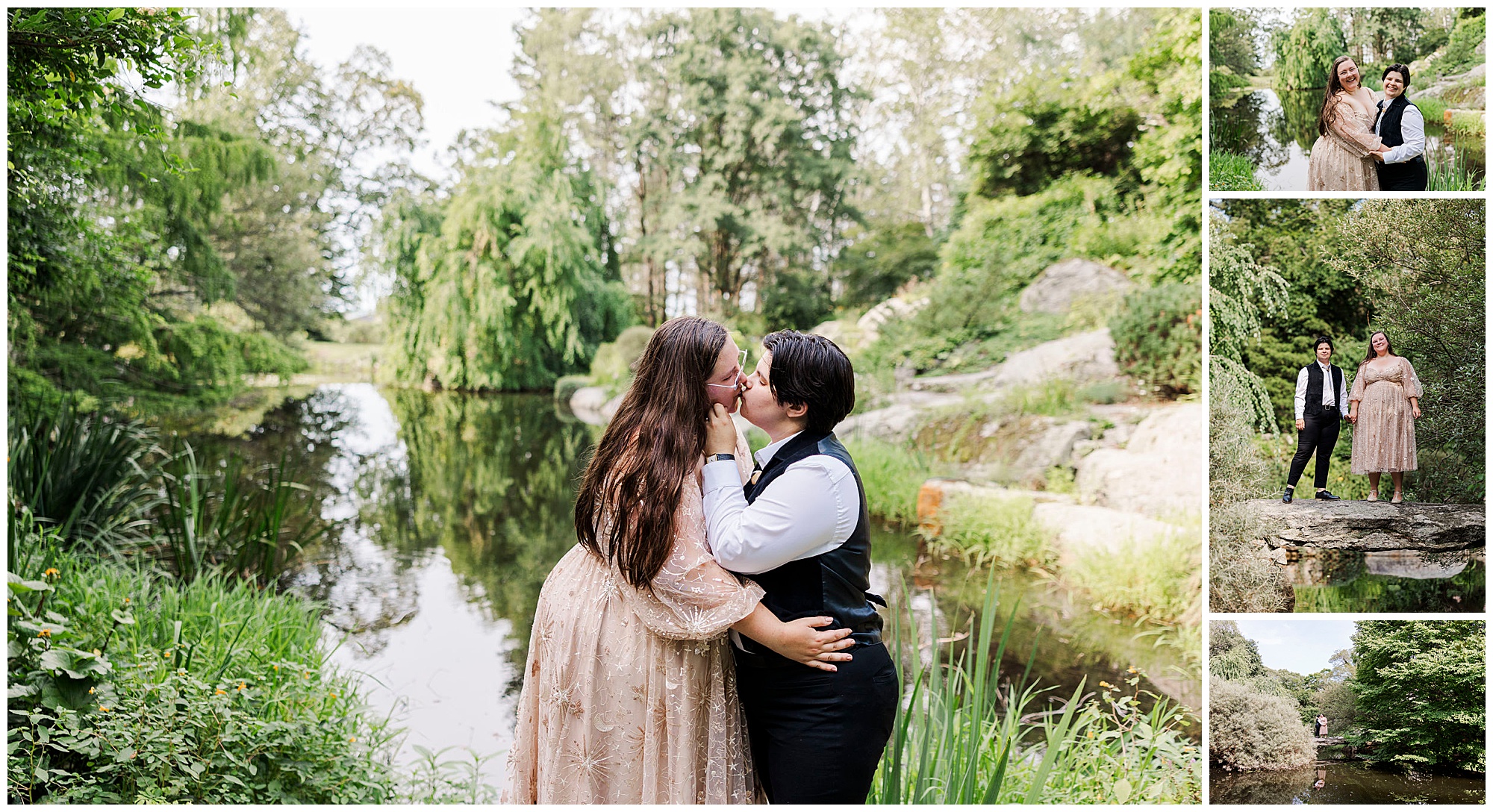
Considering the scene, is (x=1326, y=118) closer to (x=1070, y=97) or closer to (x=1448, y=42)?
(x=1448, y=42)

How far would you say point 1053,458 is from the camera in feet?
20.3

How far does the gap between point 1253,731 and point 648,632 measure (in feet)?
5.78

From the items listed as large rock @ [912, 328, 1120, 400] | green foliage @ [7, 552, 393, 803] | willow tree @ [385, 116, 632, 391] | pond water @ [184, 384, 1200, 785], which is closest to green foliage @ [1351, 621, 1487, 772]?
pond water @ [184, 384, 1200, 785]

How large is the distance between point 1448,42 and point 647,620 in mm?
2422

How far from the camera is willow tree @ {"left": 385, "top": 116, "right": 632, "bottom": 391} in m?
8.81

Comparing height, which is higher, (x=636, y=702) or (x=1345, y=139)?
(x=1345, y=139)

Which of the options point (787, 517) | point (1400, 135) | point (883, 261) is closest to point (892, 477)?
point (883, 261)

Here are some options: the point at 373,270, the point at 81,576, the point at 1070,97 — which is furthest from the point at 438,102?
the point at 81,576

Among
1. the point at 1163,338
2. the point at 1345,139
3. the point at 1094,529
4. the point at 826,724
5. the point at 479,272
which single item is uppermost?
Result: the point at 479,272

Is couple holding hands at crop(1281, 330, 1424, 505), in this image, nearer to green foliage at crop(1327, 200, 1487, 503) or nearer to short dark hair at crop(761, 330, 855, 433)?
green foliage at crop(1327, 200, 1487, 503)

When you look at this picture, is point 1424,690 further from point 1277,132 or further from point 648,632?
point 648,632

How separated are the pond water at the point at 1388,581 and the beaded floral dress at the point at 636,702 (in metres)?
1.56

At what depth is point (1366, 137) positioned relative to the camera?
7.28 feet

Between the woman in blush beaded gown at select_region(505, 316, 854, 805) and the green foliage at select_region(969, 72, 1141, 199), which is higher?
the green foliage at select_region(969, 72, 1141, 199)
